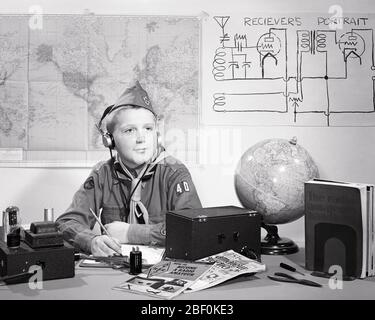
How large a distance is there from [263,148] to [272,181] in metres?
0.16

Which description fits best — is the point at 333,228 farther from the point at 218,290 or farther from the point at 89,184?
the point at 89,184

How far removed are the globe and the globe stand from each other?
0.03 meters

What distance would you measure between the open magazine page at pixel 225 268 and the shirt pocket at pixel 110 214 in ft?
2.34

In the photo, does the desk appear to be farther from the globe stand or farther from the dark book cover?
the globe stand

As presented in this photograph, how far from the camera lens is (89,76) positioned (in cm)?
245

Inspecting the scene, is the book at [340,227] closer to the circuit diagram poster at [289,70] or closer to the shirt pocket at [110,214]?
the circuit diagram poster at [289,70]

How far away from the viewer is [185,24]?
8.07 ft

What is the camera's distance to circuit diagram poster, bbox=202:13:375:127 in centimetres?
247

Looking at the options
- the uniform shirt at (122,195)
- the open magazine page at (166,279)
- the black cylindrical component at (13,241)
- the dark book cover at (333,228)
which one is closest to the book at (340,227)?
the dark book cover at (333,228)

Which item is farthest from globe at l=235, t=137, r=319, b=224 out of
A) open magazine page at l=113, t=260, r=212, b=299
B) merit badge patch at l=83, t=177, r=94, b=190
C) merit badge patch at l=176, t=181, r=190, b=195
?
merit badge patch at l=83, t=177, r=94, b=190

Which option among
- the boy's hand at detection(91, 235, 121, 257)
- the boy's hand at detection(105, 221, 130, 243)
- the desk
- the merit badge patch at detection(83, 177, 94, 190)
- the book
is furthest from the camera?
the merit badge patch at detection(83, 177, 94, 190)

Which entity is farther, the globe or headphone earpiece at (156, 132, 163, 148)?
headphone earpiece at (156, 132, 163, 148)
